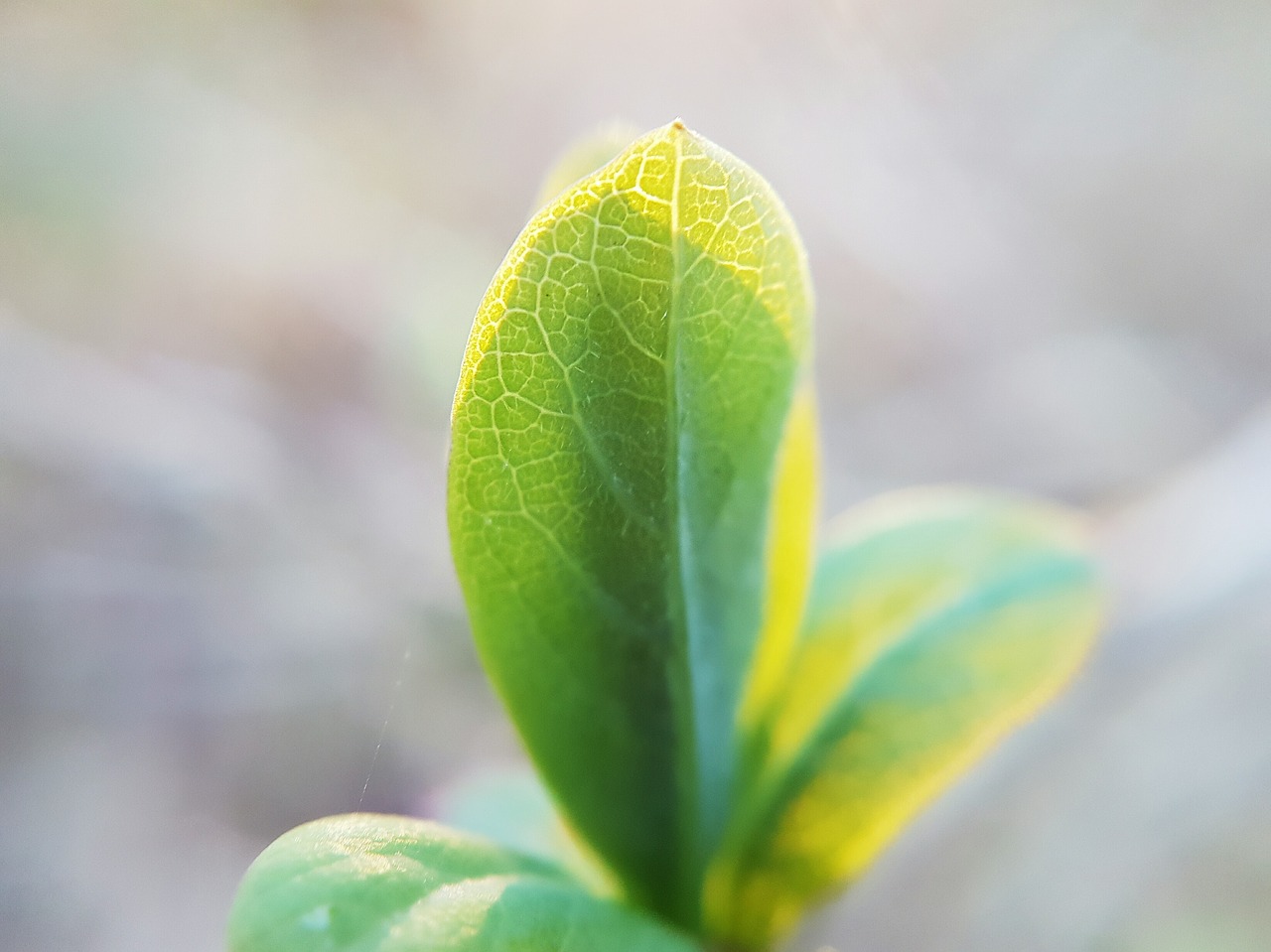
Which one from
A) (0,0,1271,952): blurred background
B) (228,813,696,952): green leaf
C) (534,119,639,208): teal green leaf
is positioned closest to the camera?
(228,813,696,952): green leaf

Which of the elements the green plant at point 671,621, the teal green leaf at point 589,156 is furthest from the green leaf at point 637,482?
the teal green leaf at point 589,156

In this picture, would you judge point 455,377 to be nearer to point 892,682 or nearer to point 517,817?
point 517,817

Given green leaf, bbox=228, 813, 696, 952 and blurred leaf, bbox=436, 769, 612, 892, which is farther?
blurred leaf, bbox=436, 769, 612, 892

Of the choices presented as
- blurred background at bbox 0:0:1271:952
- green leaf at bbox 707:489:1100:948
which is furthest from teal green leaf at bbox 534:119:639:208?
blurred background at bbox 0:0:1271:952

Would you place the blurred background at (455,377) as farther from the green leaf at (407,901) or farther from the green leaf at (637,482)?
the green leaf at (407,901)

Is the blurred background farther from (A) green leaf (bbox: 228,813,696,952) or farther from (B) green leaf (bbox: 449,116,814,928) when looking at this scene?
(A) green leaf (bbox: 228,813,696,952)

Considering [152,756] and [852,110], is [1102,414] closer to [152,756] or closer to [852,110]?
[852,110]

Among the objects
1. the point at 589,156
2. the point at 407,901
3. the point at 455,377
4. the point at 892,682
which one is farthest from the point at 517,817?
the point at 455,377
